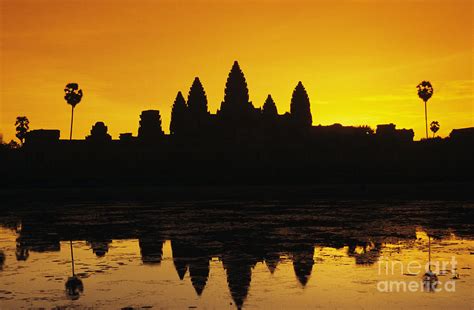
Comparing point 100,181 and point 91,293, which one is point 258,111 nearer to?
point 100,181

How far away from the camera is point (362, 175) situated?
78.9 m

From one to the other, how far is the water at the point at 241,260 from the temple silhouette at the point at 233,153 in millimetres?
43473

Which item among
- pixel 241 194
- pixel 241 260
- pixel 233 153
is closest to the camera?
pixel 241 260

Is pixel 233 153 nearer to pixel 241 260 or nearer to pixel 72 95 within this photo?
pixel 72 95

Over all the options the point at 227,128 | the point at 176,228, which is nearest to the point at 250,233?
the point at 176,228

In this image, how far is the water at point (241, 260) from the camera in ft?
45.5

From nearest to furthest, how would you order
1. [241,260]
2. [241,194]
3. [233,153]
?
[241,260], [241,194], [233,153]

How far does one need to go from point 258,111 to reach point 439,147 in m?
37.9

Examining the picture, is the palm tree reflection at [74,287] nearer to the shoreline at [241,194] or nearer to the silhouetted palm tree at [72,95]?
the shoreline at [241,194]

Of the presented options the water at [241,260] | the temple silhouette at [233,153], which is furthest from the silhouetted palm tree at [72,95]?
the water at [241,260]

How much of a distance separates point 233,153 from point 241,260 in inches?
3181

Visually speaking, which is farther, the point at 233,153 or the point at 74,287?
the point at 233,153

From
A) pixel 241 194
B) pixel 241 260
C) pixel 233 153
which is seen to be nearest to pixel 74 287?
pixel 241 260

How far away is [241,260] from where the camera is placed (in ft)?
60.3
